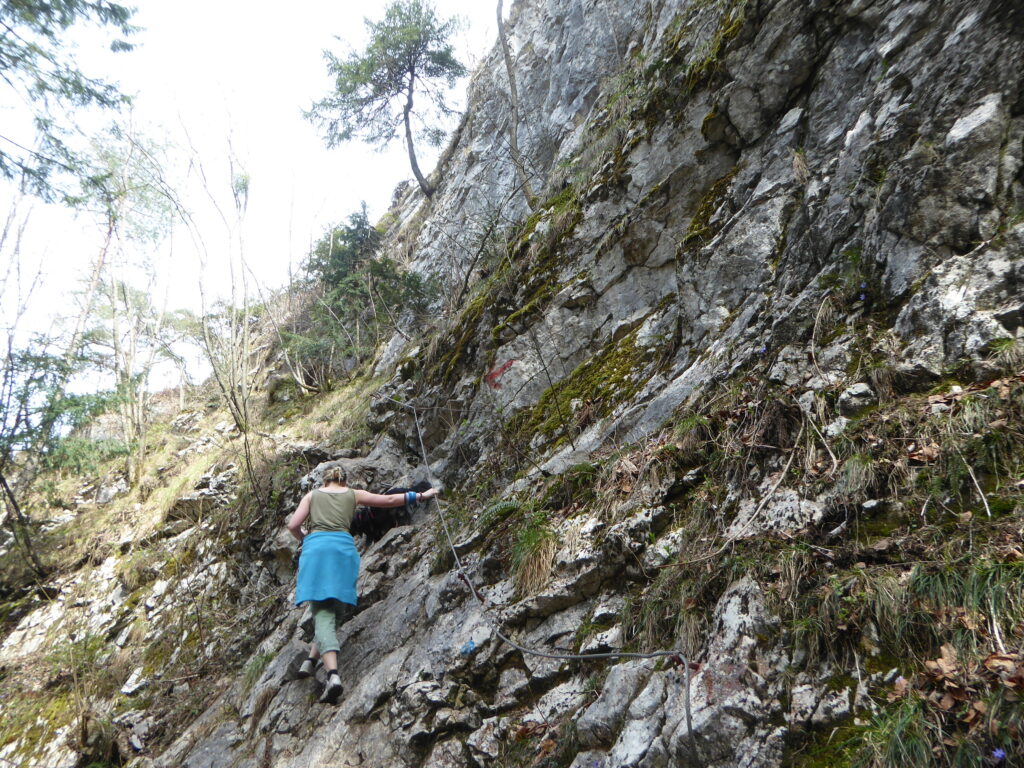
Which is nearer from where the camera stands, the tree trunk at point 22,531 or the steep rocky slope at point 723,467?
the steep rocky slope at point 723,467

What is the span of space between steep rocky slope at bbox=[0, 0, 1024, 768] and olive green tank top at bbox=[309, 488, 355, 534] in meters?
0.88

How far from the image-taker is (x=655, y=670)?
9.25ft

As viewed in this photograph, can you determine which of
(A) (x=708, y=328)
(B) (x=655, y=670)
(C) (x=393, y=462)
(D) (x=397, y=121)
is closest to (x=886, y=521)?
(B) (x=655, y=670)

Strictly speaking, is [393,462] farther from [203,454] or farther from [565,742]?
[203,454]

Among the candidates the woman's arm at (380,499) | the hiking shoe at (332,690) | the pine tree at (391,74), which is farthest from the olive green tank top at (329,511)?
the pine tree at (391,74)

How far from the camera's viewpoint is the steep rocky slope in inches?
90.4

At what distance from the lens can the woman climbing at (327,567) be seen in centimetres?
464

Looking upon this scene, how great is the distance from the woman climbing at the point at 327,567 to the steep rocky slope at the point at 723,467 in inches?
11.1

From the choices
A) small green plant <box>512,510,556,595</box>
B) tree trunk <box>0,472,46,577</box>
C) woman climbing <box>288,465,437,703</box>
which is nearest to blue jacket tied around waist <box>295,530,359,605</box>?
woman climbing <box>288,465,437,703</box>

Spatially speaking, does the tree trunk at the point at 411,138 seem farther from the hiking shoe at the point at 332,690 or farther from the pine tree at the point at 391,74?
the hiking shoe at the point at 332,690

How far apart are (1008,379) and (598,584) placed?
240cm

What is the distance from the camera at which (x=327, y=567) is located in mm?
4828

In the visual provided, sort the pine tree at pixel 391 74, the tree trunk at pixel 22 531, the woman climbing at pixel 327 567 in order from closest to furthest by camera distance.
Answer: the woman climbing at pixel 327 567 → the tree trunk at pixel 22 531 → the pine tree at pixel 391 74

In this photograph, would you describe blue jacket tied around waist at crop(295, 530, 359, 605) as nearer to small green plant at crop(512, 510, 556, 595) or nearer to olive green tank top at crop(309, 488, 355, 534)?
olive green tank top at crop(309, 488, 355, 534)
